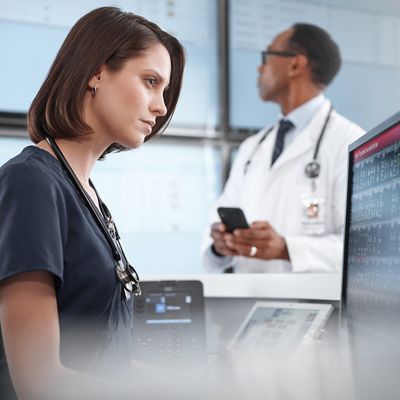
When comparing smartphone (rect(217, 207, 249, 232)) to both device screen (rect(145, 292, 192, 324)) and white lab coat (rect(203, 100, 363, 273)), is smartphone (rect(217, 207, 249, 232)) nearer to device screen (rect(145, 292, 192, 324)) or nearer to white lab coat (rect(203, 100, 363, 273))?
white lab coat (rect(203, 100, 363, 273))

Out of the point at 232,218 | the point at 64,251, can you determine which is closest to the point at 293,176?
the point at 232,218

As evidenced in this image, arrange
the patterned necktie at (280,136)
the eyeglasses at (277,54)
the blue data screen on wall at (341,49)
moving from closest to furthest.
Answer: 1. the patterned necktie at (280,136)
2. the eyeglasses at (277,54)
3. the blue data screen on wall at (341,49)

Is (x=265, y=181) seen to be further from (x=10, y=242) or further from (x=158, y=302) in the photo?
(x=10, y=242)

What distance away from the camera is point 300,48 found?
7.96 ft

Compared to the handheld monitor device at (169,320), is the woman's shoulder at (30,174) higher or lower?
higher

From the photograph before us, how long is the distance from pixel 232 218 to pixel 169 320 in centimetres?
55

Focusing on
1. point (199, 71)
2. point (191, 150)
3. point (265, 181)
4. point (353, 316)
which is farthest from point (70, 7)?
point (353, 316)

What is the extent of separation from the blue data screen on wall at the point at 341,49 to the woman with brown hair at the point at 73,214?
2083mm

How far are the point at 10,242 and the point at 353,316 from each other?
0.45 meters

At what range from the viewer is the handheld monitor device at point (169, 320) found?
1.11 meters

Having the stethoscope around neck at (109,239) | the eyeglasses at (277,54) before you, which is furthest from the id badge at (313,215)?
the stethoscope around neck at (109,239)

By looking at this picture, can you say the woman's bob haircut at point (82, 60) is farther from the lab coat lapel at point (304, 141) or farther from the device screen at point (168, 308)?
the lab coat lapel at point (304, 141)

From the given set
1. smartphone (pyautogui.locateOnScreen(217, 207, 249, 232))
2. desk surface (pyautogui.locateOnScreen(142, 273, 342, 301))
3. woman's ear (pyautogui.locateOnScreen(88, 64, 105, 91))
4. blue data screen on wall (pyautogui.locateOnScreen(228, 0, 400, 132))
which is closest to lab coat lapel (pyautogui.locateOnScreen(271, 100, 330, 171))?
smartphone (pyautogui.locateOnScreen(217, 207, 249, 232))

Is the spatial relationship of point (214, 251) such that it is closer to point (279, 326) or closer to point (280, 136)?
point (280, 136)
